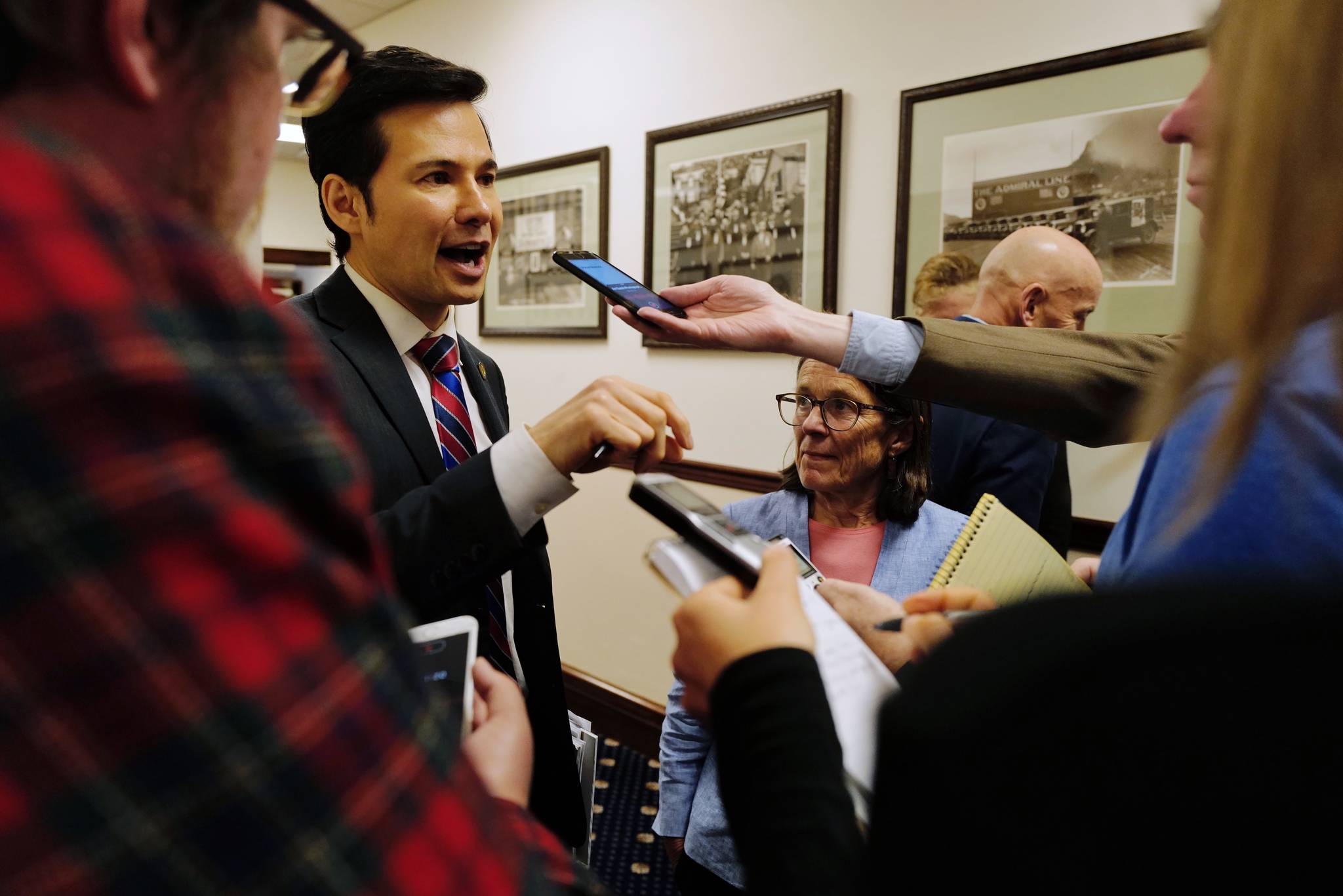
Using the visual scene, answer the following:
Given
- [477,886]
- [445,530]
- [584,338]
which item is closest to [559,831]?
[445,530]

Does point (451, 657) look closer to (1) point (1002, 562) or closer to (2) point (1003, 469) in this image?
(1) point (1002, 562)

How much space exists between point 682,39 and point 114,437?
3.39 m

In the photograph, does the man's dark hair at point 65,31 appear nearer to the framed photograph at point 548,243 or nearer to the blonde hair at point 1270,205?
the blonde hair at point 1270,205

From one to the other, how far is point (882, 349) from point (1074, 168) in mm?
1271

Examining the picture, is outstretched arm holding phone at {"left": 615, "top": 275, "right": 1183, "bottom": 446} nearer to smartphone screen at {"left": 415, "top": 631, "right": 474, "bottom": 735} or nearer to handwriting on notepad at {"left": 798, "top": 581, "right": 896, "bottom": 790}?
handwriting on notepad at {"left": 798, "top": 581, "right": 896, "bottom": 790}

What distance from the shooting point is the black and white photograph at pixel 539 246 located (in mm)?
3854

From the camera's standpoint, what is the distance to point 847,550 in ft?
7.13

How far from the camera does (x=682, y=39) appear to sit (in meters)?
3.36

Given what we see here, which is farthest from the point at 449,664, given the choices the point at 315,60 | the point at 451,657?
the point at 315,60

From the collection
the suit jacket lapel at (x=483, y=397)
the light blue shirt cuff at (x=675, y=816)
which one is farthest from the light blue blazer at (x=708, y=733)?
the suit jacket lapel at (x=483, y=397)

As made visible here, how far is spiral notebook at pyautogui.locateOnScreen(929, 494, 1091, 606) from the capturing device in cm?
128

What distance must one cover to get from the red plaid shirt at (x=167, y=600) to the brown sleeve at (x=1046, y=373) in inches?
51.0

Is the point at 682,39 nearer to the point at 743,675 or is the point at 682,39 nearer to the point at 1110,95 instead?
the point at 1110,95

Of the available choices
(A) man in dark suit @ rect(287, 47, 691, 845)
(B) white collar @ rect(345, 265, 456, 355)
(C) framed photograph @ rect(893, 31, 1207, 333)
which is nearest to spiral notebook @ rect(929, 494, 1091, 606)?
(A) man in dark suit @ rect(287, 47, 691, 845)
